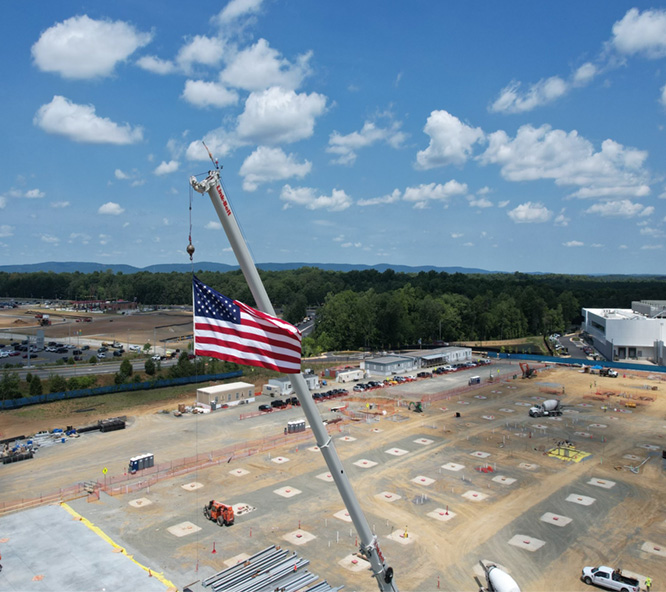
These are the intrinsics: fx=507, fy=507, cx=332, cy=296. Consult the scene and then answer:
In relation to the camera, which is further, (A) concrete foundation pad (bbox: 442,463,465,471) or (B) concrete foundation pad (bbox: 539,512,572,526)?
(A) concrete foundation pad (bbox: 442,463,465,471)

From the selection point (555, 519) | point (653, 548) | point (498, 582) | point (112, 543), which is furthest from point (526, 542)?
point (112, 543)

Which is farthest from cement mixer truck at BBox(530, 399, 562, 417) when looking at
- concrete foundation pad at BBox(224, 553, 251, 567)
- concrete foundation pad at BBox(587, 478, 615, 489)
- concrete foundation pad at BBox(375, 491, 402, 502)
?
concrete foundation pad at BBox(224, 553, 251, 567)

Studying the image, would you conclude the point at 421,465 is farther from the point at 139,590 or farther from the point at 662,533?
the point at 139,590

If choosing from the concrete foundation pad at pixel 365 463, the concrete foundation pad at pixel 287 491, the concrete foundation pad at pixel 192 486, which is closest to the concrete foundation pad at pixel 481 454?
the concrete foundation pad at pixel 365 463

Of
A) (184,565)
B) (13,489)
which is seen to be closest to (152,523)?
(184,565)

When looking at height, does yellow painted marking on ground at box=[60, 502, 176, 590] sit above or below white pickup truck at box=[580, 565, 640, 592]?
below

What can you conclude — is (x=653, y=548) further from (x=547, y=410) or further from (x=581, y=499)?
(x=547, y=410)

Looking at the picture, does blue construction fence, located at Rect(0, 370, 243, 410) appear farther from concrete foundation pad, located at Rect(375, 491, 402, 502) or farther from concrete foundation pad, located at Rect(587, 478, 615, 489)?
concrete foundation pad, located at Rect(587, 478, 615, 489)

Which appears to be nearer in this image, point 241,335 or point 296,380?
point 296,380
